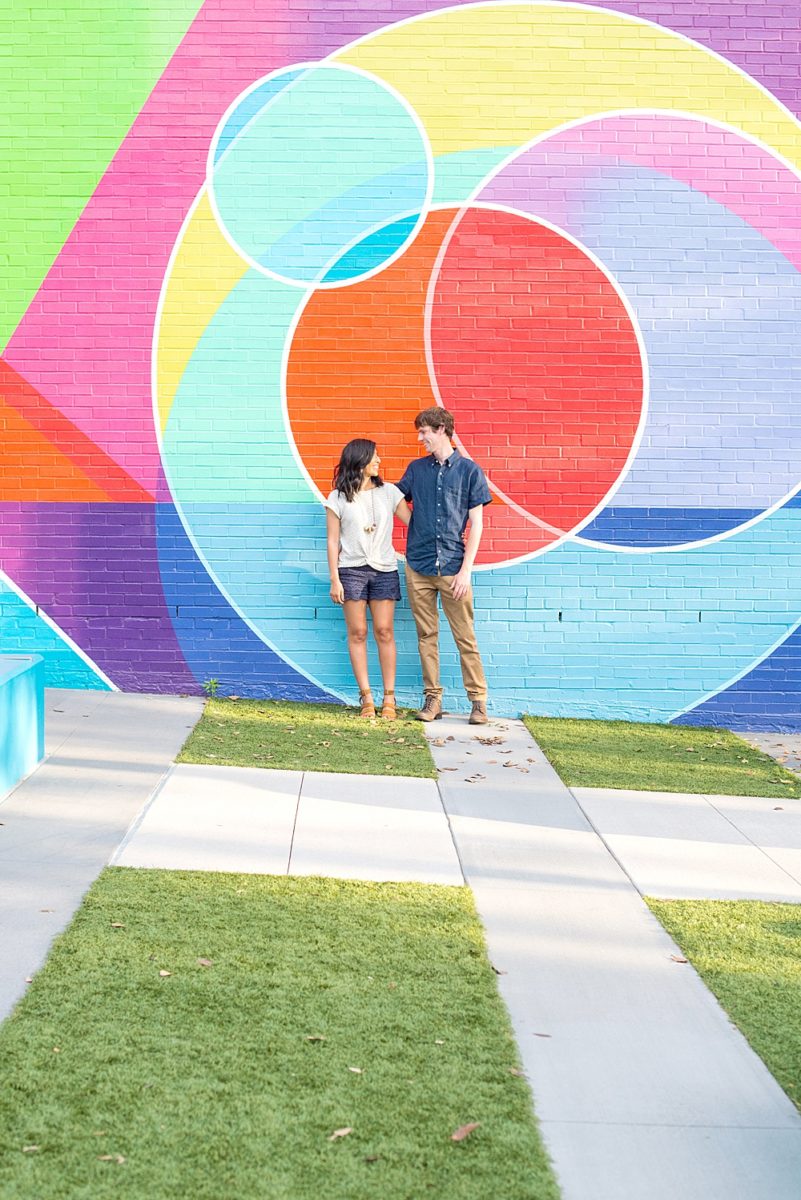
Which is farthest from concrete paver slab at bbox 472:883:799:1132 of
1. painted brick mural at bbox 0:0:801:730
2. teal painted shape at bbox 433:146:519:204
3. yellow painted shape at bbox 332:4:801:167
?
yellow painted shape at bbox 332:4:801:167

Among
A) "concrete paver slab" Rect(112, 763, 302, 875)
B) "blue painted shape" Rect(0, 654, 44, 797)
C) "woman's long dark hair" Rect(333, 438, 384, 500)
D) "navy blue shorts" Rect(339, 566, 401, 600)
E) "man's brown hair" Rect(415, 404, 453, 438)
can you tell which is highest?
"man's brown hair" Rect(415, 404, 453, 438)

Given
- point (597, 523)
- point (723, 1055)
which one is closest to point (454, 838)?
point (723, 1055)

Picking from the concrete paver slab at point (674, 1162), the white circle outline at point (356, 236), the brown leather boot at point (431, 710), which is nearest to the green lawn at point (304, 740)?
the brown leather boot at point (431, 710)

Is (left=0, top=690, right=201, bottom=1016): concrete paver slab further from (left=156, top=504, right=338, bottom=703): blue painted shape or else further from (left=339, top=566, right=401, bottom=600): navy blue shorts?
(left=339, top=566, right=401, bottom=600): navy blue shorts

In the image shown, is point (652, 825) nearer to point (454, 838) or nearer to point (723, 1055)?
point (454, 838)

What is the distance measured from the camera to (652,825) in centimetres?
663

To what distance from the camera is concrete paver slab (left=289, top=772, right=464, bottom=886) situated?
5609 mm

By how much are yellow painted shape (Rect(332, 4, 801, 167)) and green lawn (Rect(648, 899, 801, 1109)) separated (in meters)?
6.19

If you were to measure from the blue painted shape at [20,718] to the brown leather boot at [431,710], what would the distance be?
9.52 feet

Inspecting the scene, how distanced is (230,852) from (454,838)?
115 centimetres

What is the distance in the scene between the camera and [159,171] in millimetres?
9219

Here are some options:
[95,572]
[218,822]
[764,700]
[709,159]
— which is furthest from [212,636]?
[709,159]

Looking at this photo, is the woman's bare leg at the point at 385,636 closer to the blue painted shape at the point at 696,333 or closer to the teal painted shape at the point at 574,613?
the teal painted shape at the point at 574,613

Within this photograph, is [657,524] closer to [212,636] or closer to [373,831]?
[212,636]
